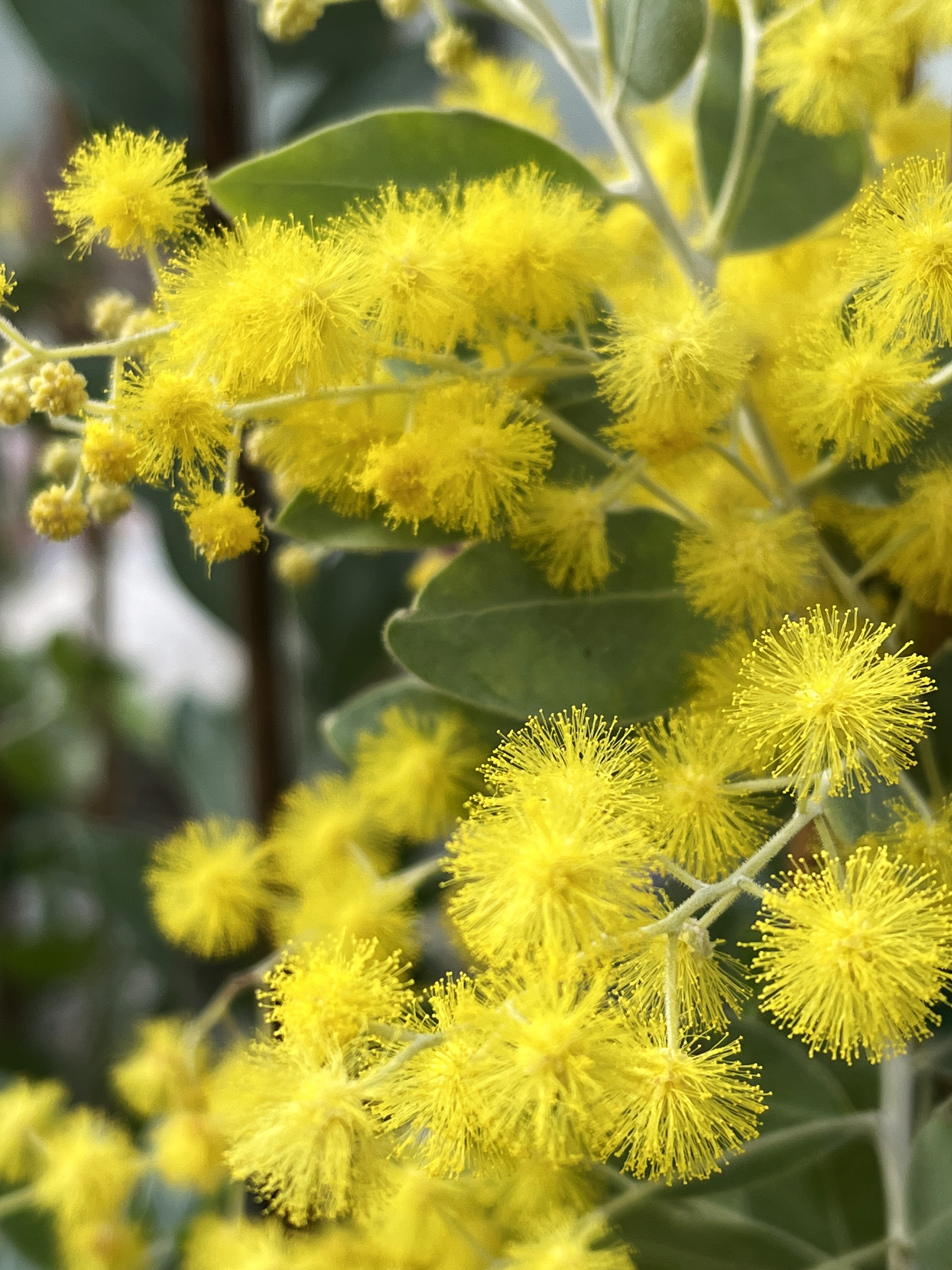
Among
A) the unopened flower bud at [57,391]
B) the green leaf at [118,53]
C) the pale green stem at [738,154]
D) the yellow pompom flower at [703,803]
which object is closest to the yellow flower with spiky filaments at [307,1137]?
the yellow pompom flower at [703,803]

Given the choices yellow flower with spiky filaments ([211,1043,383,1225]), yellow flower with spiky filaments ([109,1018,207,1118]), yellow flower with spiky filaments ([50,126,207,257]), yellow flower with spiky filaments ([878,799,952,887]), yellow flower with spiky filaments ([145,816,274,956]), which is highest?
yellow flower with spiky filaments ([50,126,207,257])

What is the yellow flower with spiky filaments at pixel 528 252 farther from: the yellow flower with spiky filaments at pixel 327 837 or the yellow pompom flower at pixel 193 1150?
the yellow pompom flower at pixel 193 1150

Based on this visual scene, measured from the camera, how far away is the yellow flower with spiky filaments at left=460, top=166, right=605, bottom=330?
0.40m

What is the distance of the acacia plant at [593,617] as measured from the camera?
0.34m

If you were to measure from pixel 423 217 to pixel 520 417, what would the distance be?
8cm

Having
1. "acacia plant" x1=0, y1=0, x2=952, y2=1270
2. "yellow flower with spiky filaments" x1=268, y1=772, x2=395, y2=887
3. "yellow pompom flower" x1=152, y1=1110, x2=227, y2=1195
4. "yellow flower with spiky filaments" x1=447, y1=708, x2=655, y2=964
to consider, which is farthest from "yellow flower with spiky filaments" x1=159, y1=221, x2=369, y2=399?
"yellow pompom flower" x1=152, y1=1110, x2=227, y2=1195

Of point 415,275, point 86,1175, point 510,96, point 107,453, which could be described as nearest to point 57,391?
point 107,453

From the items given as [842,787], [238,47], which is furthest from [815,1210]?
[238,47]

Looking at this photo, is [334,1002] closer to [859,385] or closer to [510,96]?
[859,385]

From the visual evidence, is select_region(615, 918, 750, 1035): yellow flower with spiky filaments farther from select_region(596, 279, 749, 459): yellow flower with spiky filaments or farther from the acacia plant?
select_region(596, 279, 749, 459): yellow flower with spiky filaments

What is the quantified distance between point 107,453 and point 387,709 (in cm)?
23

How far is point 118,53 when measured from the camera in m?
0.87

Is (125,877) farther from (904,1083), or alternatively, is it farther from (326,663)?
(904,1083)

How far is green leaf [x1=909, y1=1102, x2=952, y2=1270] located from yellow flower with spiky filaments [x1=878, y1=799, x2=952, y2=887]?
6.3 inches
